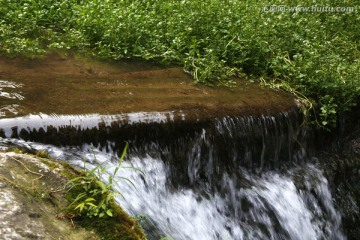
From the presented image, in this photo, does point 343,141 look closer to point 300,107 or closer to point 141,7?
point 300,107

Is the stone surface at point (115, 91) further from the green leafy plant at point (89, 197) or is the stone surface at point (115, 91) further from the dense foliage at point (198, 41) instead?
the green leafy plant at point (89, 197)

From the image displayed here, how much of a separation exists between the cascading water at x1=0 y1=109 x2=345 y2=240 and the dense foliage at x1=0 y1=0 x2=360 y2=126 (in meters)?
0.72

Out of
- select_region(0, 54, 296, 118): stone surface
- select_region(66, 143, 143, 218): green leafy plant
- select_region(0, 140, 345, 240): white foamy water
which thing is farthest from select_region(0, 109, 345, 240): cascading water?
select_region(66, 143, 143, 218): green leafy plant

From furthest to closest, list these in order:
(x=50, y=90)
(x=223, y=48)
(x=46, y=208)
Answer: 1. (x=223, y=48)
2. (x=50, y=90)
3. (x=46, y=208)

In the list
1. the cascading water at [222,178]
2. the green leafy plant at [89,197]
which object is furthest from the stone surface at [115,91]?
the green leafy plant at [89,197]

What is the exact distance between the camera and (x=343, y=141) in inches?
255

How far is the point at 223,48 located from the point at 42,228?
4214 millimetres

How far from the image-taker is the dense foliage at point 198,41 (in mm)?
5945

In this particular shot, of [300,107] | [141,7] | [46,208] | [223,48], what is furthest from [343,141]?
[46,208]

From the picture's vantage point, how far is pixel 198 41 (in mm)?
6438

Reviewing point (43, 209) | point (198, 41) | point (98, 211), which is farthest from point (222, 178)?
point (43, 209)

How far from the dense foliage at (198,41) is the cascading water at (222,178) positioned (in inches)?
28.5

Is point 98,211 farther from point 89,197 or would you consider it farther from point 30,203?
point 30,203

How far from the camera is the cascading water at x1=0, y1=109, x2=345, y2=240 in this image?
13.6 feet
